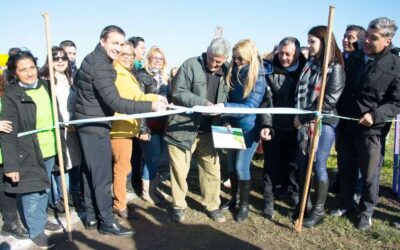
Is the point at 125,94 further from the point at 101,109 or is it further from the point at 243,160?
the point at 243,160

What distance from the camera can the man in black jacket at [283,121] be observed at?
4198mm

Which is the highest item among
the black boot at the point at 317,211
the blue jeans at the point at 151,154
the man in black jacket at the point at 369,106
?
the man in black jacket at the point at 369,106

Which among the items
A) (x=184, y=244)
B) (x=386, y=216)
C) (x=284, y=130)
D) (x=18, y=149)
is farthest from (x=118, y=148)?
(x=386, y=216)

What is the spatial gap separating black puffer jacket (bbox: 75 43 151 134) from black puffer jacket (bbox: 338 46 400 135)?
2386 mm

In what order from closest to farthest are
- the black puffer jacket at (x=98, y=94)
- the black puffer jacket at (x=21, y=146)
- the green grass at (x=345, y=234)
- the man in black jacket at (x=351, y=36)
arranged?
the black puffer jacket at (x=21, y=146), the black puffer jacket at (x=98, y=94), the green grass at (x=345, y=234), the man in black jacket at (x=351, y=36)

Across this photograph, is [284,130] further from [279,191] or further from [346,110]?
[279,191]

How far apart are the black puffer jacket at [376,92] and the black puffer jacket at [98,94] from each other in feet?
7.83

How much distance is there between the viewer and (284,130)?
459cm

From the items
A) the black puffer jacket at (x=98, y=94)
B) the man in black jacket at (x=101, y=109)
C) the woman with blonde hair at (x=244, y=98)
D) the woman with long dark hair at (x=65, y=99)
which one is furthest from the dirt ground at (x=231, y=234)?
the black puffer jacket at (x=98, y=94)

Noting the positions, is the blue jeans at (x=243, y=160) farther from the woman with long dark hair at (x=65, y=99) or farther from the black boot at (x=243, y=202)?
the woman with long dark hair at (x=65, y=99)

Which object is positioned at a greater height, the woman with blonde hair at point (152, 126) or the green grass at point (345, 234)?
the woman with blonde hair at point (152, 126)

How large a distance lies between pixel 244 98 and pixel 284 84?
63 cm

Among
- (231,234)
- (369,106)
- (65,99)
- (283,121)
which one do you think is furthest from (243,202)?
(65,99)

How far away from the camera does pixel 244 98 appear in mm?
4035
